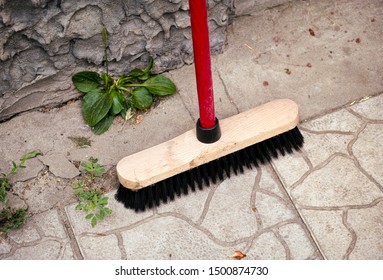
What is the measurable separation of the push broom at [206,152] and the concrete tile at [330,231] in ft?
0.97

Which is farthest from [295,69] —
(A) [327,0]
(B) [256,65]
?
(A) [327,0]

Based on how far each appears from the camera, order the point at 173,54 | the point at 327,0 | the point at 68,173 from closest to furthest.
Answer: the point at 68,173
the point at 173,54
the point at 327,0

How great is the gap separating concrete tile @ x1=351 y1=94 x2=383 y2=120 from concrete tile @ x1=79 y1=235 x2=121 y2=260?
1.15m

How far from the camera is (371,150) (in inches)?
95.6

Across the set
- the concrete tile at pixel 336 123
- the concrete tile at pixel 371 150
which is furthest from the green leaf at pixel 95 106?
the concrete tile at pixel 371 150

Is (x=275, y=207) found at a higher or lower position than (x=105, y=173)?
lower

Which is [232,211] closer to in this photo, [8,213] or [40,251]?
[40,251]

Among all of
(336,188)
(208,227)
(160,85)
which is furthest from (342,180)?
(160,85)

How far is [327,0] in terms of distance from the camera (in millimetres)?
2873

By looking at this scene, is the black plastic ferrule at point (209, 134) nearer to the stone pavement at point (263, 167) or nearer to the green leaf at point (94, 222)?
the stone pavement at point (263, 167)

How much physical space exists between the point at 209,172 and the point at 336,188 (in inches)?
19.6

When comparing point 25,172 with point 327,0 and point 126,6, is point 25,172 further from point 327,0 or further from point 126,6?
point 327,0

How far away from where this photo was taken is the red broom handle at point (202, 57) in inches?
73.7

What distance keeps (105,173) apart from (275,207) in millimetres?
689
